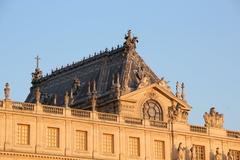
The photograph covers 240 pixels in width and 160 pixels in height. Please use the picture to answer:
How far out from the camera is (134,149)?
105562 millimetres

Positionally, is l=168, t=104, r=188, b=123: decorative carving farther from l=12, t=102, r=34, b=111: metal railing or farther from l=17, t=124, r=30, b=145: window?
l=17, t=124, r=30, b=145: window

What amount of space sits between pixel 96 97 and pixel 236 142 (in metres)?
18.2

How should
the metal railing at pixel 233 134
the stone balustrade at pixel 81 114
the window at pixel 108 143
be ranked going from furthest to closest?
the metal railing at pixel 233 134 < the window at pixel 108 143 < the stone balustrade at pixel 81 114

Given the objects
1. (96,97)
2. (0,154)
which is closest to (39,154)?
(0,154)

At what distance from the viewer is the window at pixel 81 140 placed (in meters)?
101

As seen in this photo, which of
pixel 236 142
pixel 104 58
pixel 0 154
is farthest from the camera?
pixel 104 58

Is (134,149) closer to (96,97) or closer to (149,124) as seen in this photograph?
(149,124)

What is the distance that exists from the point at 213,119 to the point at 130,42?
16069 millimetres

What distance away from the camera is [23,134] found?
319 feet

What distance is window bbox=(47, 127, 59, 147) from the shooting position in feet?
325

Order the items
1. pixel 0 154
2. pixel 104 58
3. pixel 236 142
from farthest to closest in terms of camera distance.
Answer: pixel 104 58, pixel 236 142, pixel 0 154

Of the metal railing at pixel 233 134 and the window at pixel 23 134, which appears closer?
the window at pixel 23 134

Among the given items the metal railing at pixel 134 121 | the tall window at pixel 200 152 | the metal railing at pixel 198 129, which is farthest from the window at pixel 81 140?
the tall window at pixel 200 152

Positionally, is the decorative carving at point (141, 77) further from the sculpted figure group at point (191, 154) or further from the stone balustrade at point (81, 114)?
the sculpted figure group at point (191, 154)
